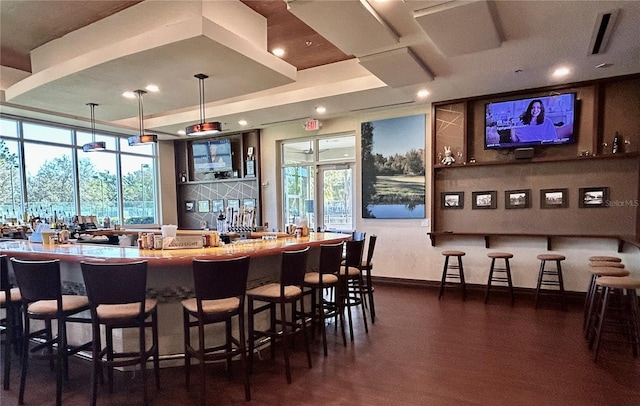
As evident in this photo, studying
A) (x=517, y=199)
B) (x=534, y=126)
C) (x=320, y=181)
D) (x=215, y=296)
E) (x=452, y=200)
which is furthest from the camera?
(x=320, y=181)

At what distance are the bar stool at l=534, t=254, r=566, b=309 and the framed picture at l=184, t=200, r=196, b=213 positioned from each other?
24.2ft

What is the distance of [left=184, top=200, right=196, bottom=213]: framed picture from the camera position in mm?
8836

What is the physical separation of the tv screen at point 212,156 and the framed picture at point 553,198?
6132 millimetres

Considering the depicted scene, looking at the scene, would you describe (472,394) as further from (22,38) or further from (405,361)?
(22,38)

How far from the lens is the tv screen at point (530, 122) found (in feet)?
16.4

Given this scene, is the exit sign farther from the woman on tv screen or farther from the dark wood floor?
the dark wood floor

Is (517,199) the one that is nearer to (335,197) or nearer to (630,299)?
(630,299)

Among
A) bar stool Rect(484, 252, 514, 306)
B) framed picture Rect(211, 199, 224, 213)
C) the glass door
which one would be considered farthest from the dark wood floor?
framed picture Rect(211, 199, 224, 213)

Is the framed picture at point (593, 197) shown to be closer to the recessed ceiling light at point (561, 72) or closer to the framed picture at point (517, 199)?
the framed picture at point (517, 199)

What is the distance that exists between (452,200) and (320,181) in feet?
8.76

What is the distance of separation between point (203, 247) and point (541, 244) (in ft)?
16.0

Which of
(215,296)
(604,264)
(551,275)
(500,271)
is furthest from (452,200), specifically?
(215,296)

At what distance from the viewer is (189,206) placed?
8898mm

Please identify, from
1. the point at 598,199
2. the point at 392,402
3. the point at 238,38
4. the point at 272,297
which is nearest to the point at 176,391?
the point at 272,297
